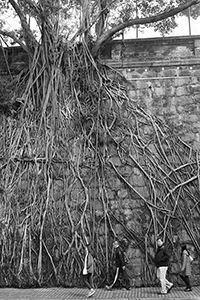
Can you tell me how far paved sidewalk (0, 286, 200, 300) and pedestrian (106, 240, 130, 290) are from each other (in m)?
0.15

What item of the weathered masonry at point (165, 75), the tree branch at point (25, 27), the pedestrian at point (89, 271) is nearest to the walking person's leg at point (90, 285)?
the pedestrian at point (89, 271)

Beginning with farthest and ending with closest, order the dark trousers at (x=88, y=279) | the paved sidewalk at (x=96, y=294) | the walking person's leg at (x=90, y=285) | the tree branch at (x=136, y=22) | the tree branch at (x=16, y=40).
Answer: the tree branch at (x=16, y=40)
the tree branch at (x=136, y=22)
the dark trousers at (x=88, y=279)
the walking person's leg at (x=90, y=285)
the paved sidewalk at (x=96, y=294)

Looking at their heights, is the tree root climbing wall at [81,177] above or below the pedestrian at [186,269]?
above

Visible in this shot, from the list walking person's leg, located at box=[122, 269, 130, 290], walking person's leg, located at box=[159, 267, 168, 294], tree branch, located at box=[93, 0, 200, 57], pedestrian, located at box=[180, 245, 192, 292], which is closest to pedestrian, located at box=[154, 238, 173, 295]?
walking person's leg, located at box=[159, 267, 168, 294]

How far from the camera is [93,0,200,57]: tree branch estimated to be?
29.2 ft

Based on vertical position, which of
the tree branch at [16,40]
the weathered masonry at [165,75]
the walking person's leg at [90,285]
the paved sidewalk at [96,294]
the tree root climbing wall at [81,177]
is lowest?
the paved sidewalk at [96,294]

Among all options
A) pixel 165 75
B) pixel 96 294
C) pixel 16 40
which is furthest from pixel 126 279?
pixel 16 40

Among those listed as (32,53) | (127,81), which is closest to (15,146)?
(32,53)

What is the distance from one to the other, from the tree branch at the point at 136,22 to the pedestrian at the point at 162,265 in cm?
495

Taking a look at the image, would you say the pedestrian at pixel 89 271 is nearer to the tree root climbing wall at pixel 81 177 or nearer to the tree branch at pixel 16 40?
the tree root climbing wall at pixel 81 177

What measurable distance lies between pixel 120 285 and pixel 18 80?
209 inches

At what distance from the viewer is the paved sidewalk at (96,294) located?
6629 millimetres

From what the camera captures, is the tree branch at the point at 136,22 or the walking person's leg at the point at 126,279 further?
the tree branch at the point at 136,22

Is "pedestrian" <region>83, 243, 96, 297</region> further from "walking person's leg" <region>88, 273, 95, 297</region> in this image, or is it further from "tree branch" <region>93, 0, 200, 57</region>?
"tree branch" <region>93, 0, 200, 57</region>
